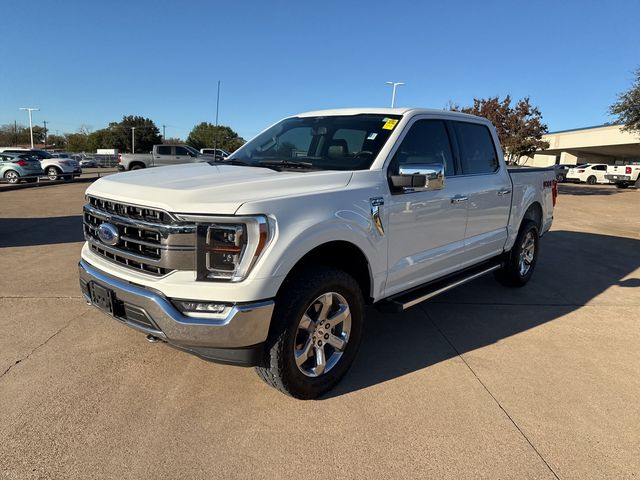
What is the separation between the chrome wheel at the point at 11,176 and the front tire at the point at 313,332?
22840 mm

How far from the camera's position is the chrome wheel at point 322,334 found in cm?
283

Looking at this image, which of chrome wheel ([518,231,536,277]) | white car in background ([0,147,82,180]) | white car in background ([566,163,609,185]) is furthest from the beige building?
chrome wheel ([518,231,536,277])

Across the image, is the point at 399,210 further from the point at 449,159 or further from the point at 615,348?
the point at 615,348

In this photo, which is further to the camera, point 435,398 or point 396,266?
point 396,266

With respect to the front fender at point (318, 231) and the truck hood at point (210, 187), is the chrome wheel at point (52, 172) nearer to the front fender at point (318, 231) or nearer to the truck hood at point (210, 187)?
the truck hood at point (210, 187)

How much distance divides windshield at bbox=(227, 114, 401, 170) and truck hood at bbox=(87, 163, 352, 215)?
36cm

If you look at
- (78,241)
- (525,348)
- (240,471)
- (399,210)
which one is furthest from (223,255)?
(78,241)

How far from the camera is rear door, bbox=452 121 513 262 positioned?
13.8 feet

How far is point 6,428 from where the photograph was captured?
8.27 ft

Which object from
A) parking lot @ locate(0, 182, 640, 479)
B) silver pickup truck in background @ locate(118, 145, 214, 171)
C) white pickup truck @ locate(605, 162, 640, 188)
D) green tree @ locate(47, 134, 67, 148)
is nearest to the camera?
parking lot @ locate(0, 182, 640, 479)

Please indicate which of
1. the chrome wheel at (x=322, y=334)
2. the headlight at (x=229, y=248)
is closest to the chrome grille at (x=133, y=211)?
the headlight at (x=229, y=248)

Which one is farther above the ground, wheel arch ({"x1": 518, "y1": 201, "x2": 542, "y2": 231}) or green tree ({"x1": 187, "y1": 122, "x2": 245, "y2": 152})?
green tree ({"x1": 187, "y1": 122, "x2": 245, "y2": 152})

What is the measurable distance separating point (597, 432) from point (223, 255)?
99.0 inches

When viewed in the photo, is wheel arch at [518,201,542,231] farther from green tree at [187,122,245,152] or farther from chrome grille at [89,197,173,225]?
green tree at [187,122,245,152]
